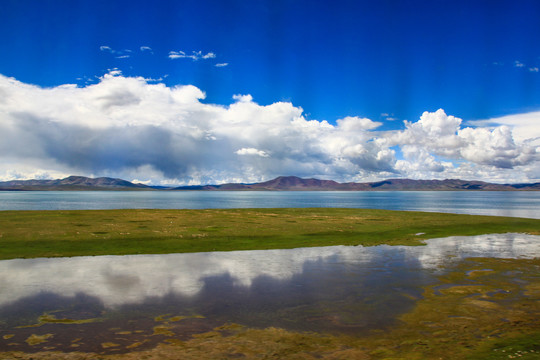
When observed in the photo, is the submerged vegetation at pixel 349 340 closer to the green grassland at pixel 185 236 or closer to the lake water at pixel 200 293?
the lake water at pixel 200 293

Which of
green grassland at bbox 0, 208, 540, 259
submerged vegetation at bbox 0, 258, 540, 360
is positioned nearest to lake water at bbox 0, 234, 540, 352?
submerged vegetation at bbox 0, 258, 540, 360

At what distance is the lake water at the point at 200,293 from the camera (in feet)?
50.2

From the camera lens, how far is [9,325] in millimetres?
15453

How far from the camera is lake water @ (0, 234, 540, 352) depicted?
15312mm

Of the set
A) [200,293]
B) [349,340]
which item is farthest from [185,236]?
[349,340]

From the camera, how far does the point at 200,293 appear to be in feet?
67.7

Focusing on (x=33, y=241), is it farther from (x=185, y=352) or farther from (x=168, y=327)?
(x=185, y=352)

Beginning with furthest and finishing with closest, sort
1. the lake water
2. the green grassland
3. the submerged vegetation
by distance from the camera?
the green grassland < the lake water < the submerged vegetation

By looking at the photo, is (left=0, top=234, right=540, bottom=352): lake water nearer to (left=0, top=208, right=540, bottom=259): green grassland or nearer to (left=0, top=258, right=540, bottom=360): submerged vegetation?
(left=0, top=258, right=540, bottom=360): submerged vegetation

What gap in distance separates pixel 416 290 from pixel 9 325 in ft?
68.1

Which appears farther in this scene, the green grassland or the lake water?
the green grassland

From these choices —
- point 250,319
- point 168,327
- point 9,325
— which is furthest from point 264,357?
point 9,325

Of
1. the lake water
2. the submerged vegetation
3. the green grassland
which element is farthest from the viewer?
the green grassland

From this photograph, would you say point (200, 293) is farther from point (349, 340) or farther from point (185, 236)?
point (185, 236)
